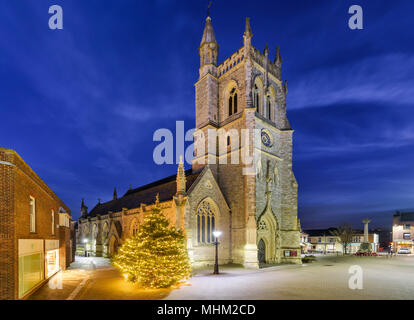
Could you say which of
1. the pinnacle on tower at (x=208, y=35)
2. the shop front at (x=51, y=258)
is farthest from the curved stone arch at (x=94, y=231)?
the pinnacle on tower at (x=208, y=35)

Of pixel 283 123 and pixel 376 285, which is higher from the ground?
pixel 283 123

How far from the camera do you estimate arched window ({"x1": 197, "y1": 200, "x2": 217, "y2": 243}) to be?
24500 millimetres

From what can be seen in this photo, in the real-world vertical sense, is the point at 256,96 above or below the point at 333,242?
above

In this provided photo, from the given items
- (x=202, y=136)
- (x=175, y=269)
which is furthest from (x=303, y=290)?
(x=202, y=136)

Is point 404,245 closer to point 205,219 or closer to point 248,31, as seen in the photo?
point 205,219

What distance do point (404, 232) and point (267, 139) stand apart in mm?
55748

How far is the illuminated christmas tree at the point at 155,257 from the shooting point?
14.0 m

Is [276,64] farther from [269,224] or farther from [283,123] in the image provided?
[269,224]

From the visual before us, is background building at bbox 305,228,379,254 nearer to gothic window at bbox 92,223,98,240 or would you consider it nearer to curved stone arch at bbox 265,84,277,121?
curved stone arch at bbox 265,84,277,121

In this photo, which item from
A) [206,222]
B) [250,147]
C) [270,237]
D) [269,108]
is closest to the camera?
[206,222]

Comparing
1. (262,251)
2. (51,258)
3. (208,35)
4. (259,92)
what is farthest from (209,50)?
(51,258)

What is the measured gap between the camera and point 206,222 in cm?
2484
